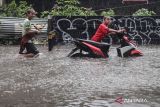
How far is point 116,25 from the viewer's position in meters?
26.6

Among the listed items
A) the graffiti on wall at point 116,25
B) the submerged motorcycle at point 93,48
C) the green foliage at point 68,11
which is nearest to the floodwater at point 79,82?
the submerged motorcycle at point 93,48

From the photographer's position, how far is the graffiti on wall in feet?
85.8

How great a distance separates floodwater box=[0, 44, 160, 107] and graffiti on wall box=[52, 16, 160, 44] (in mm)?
8862

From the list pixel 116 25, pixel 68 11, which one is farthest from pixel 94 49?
pixel 68 11

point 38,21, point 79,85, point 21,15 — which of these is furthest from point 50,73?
point 21,15

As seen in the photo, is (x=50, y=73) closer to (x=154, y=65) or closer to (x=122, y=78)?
(x=122, y=78)

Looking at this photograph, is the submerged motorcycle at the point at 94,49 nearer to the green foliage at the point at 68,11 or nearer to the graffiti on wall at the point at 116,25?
the graffiti on wall at the point at 116,25

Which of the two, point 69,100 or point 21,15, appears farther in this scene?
point 21,15

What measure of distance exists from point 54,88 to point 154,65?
533 centimetres

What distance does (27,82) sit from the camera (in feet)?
38.0

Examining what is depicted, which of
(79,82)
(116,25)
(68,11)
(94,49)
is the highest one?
(68,11)

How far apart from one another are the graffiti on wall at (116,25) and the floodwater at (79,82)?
886 centimetres

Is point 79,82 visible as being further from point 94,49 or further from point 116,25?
point 116,25

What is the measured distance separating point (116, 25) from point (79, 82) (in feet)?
50.1
